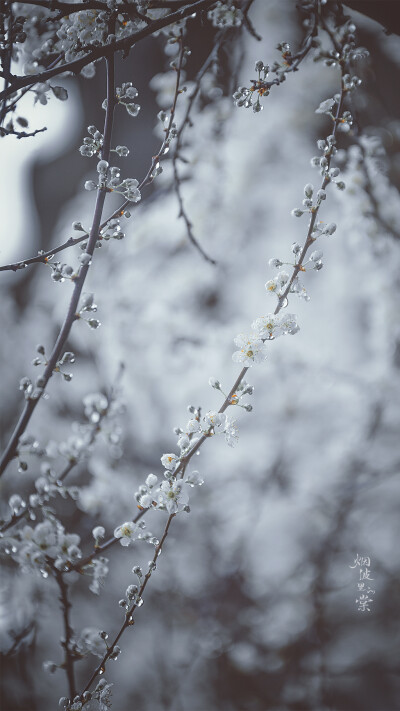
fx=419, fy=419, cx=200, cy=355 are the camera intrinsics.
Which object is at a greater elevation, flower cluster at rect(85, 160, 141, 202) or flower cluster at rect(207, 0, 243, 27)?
flower cluster at rect(207, 0, 243, 27)

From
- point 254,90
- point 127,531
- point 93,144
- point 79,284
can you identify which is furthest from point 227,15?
point 127,531

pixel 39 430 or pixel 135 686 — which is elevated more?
pixel 39 430

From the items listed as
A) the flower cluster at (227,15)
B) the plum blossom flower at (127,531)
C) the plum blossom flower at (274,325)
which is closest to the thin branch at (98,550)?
the plum blossom flower at (127,531)

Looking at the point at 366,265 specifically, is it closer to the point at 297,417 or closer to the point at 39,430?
the point at 297,417

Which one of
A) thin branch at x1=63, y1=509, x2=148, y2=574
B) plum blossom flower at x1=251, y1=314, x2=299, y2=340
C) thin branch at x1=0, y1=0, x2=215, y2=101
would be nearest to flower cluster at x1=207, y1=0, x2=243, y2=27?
thin branch at x1=0, y1=0, x2=215, y2=101

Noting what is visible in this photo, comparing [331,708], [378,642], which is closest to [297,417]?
[378,642]

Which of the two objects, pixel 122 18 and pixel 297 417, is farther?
pixel 297 417

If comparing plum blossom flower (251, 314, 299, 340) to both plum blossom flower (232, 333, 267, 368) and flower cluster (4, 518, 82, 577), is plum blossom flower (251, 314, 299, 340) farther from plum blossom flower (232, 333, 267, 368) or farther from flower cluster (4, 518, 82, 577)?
flower cluster (4, 518, 82, 577)

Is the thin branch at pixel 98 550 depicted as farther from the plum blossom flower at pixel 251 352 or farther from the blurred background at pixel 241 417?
the blurred background at pixel 241 417
